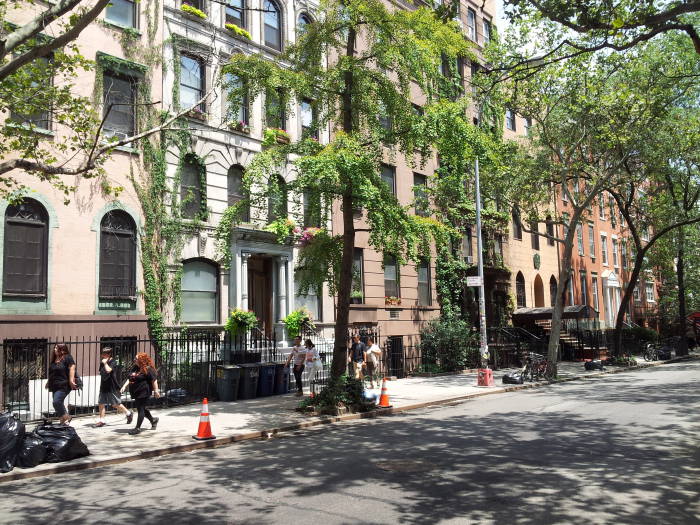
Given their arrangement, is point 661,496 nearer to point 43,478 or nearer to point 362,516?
point 362,516

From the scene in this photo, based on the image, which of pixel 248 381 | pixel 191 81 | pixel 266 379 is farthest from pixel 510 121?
pixel 248 381

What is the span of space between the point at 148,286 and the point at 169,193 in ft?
10.2

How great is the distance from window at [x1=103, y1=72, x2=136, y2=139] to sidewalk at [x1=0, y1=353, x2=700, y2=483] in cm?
874

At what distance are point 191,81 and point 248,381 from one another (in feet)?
34.5

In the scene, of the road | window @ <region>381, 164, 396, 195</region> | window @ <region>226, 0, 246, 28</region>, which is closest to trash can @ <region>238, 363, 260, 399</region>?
the road

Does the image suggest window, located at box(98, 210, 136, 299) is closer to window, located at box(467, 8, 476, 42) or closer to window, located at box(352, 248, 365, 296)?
window, located at box(352, 248, 365, 296)

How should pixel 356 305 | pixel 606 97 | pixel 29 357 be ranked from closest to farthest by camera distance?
pixel 29 357 → pixel 606 97 → pixel 356 305

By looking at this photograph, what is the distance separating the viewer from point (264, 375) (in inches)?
685

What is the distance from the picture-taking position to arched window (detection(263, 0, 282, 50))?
22.5 metres

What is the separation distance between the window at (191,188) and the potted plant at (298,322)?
496 cm

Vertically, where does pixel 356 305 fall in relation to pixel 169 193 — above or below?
below

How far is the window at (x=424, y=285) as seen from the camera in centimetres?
2834

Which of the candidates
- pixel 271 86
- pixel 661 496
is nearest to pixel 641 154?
pixel 271 86

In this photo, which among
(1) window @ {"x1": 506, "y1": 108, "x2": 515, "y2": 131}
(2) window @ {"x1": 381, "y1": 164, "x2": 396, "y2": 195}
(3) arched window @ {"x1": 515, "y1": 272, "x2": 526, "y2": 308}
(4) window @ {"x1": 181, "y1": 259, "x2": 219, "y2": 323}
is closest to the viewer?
(4) window @ {"x1": 181, "y1": 259, "x2": 219, "y2": 323}
